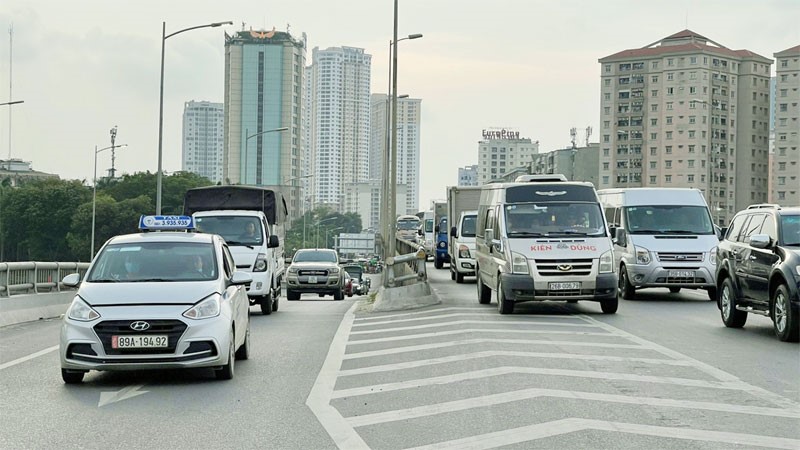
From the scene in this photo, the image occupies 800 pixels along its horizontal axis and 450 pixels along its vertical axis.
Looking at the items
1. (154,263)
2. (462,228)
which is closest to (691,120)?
(462,228)

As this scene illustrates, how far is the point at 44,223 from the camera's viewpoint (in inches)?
3329

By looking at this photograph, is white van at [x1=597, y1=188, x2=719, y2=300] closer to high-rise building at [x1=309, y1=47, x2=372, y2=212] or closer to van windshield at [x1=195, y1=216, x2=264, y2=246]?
van windshield at [x1=195, y1=216, x2=264, y2=246]

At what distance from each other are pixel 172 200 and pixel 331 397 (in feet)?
287

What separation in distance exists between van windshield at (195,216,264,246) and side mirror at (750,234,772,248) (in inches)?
421

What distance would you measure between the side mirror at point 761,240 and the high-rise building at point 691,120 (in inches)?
4550

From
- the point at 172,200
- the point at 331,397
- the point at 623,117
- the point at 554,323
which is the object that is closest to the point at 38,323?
the point at 554,323

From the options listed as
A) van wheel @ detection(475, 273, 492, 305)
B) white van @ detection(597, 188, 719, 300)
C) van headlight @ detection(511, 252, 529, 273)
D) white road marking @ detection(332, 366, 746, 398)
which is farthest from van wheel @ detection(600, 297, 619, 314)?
white road marking @ detection(332, 366, 746, 398)

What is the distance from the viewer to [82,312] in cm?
1050

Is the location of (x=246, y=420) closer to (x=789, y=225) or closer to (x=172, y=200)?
(x=789, y=225)

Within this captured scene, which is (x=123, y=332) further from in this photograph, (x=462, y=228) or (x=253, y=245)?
(x=462, y=228)

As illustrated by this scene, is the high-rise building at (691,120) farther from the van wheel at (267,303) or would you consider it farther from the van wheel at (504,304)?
the van wheel at (504,304)

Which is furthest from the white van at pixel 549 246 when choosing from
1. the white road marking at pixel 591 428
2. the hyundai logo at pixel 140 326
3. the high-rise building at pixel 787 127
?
the high-rise building at pixel 787 127

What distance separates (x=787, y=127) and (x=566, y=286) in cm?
12196

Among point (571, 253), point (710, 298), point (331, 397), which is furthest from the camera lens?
point (710, 298)
